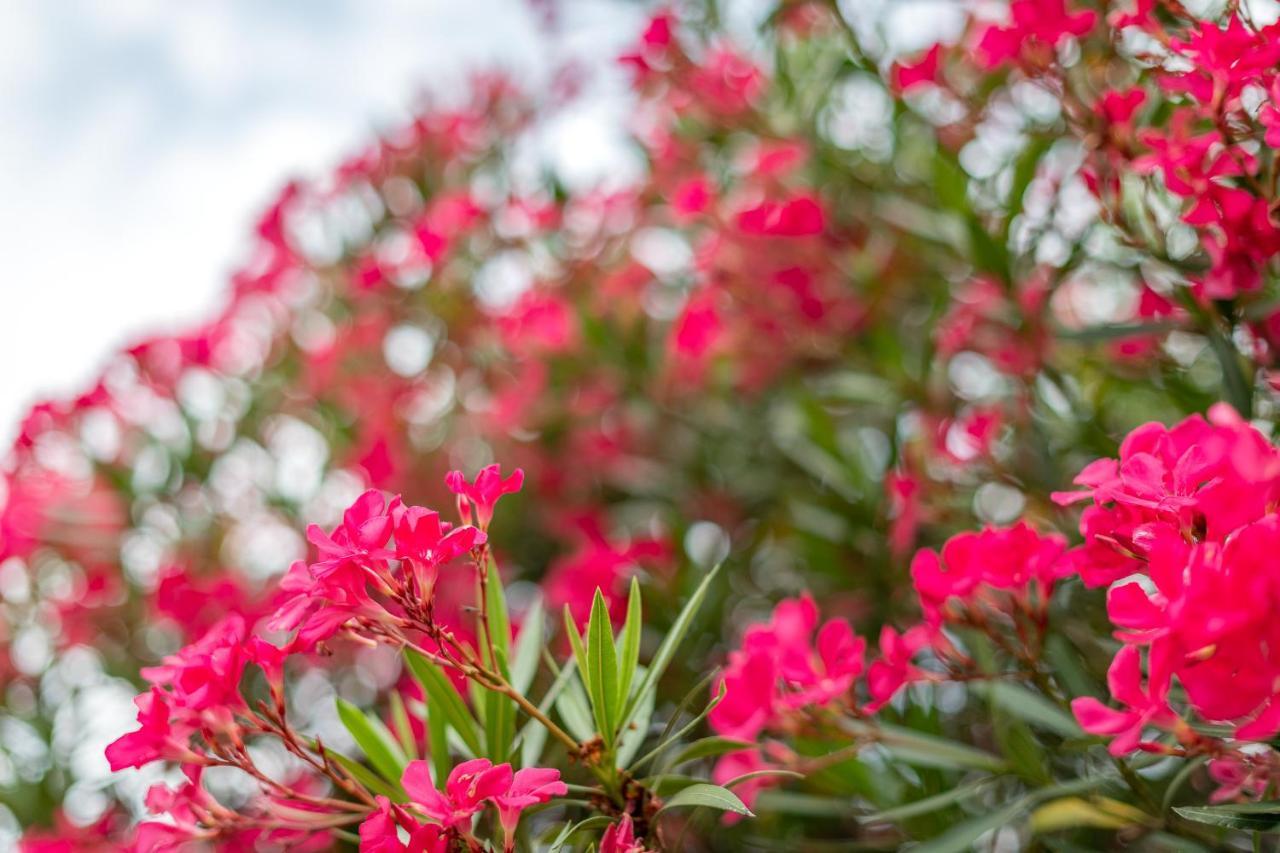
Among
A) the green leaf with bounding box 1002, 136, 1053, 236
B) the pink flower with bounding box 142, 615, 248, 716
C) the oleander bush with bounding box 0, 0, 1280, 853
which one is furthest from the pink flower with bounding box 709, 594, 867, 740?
the green leaf with bounding box 1002, 136, 1053, 236

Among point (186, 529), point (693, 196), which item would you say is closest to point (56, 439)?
point (186, 529)

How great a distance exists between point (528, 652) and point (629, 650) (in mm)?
175

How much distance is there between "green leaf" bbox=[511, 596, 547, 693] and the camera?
3.12 feet

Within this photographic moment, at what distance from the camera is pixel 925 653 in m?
1.63

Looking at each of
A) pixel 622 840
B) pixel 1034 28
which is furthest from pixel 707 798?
pixel 1034 28

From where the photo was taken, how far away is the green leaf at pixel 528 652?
95 cm

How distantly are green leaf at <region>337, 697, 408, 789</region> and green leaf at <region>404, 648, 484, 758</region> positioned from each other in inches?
2.6

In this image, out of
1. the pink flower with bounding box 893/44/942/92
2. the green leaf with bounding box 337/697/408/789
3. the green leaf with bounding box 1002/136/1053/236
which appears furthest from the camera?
the pink flower with bounding box 893/44/942/92

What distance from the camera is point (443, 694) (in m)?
0.87

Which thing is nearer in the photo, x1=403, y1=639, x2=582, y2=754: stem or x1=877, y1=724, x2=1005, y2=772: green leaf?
x1=403, y1=639, x2=582, y2=754: stem

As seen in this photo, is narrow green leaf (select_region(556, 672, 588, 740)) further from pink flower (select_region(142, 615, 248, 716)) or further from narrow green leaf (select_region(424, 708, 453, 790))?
pink flower (select_region(142, 615, 248, 716))

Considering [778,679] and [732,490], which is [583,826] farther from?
[732,490]

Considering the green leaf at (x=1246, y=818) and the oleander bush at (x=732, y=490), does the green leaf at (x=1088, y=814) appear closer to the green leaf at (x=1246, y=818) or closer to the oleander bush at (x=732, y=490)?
the oleander bush at (x=732, y=490)

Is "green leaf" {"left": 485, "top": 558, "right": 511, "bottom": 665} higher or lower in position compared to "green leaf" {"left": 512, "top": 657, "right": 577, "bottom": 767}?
higher
